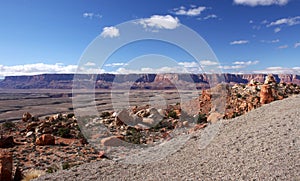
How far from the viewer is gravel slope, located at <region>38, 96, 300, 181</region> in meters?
8.53

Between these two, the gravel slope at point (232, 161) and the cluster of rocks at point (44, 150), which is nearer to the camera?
the gravel slope at point (232, 161)

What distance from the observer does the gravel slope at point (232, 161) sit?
28.0 ft

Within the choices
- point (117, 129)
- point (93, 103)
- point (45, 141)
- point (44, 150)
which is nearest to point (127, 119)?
point (117, 129)

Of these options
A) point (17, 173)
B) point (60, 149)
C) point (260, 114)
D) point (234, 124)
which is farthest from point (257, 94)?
point (17, 173)

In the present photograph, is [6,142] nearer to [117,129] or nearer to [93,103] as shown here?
[117,129]

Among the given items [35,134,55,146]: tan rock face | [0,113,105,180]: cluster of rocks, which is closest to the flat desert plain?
[0,113,105,180]: cluster of rocks

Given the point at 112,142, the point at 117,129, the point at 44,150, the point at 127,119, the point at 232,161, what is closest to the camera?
the point at 232,161

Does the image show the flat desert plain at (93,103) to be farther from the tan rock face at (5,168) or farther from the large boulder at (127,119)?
the tan rock face at (5,168)

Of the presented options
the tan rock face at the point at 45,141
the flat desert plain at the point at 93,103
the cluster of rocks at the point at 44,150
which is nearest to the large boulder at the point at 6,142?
the cluster of rocks at the point at 44,150

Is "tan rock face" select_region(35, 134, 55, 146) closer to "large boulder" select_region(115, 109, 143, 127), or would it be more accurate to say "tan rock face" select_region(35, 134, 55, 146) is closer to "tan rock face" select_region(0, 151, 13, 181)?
"large boulder" select_region(115, 109, 143, 127)

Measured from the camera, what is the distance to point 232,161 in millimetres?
9523

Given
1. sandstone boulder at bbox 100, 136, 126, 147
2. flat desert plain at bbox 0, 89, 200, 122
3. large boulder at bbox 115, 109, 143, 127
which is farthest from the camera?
flat desert plain at bbox 0, 89, 200, 122

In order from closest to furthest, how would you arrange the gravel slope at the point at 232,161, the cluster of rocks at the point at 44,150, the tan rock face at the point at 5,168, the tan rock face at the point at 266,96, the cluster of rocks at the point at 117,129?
the gravel slope at the point at 232,161 → the tan rock face at the point at 5,168 → the cluster of rocks at the point at 44,150 → the cluster of rocks at the point at 117,129 → the tan rock face at the point at 266,96

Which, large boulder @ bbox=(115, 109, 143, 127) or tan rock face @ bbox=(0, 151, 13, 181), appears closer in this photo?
tan rock face @ bbox=(0, 151, 13, 181)
